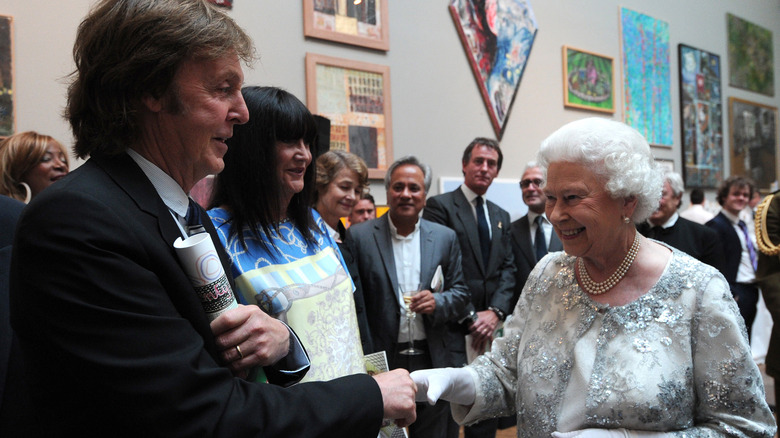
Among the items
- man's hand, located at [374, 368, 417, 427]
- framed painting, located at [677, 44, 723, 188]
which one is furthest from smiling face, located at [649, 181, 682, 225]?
framed painting, located at [677, 44, 723, 188]

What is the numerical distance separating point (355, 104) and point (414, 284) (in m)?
2.19

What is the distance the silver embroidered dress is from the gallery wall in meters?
2.17

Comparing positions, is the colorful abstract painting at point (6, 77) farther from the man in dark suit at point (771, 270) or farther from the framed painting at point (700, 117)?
the framed painting at point (700, 117)

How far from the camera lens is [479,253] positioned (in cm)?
398

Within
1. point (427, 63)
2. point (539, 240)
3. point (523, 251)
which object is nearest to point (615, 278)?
point (523, 251)

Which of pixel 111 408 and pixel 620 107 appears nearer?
pixel 111 408

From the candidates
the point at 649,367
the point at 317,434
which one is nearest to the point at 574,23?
the point at 649,367

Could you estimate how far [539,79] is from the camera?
669 centimetres

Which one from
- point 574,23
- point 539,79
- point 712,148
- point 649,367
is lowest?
point 649,367

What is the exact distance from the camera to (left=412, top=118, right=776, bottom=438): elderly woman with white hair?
1.54 metres

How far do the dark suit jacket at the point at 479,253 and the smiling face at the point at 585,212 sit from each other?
7.07ft

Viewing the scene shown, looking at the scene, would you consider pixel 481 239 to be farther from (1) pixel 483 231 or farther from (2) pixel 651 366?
(2) pixel 651 366

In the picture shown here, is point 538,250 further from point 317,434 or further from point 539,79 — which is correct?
point 317,434

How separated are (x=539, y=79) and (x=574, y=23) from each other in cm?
103
